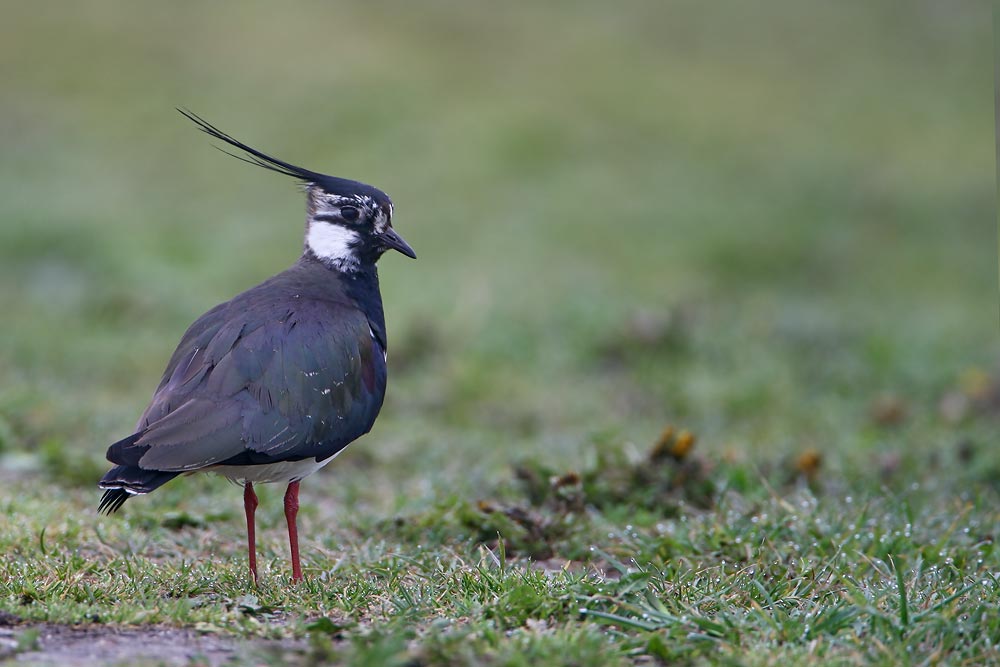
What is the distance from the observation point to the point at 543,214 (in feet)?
40.2

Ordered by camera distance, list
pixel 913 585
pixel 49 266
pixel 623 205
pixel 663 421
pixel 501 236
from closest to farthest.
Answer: pixel 913 585
pixel 663 421
pixel 49 266
pixel 501 236
pixel 623 205

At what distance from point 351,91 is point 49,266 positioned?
5428mm

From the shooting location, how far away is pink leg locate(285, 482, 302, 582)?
425 cm

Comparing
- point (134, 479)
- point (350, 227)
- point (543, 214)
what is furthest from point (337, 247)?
point (543, 214)

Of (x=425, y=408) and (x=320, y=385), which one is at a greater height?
(x=320, y=385)

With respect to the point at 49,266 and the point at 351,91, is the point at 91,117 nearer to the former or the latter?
the point at 351,91

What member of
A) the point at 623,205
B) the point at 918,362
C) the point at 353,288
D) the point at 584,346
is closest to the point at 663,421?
the point at 584,346

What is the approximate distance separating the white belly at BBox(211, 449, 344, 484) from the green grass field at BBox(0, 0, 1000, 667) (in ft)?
1.15

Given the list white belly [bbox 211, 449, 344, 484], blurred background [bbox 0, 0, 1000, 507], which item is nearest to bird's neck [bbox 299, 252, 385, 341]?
white belly [bbox 211, 449, 344, 484]

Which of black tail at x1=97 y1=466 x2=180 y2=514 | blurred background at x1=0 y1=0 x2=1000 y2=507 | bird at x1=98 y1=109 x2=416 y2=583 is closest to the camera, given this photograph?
black tail at x1=97 y1=466 x2=180 y2=514

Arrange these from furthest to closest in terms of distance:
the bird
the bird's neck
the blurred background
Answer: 1. the blurred background
2. the bird's neck
3. the bird

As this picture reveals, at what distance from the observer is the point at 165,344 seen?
27.5 ft

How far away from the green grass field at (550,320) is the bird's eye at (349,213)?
127 centimetres

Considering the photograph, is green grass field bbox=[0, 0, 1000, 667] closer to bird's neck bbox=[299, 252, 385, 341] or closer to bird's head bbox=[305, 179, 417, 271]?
bird's neck bbox=[299, 252, 385, 341]
